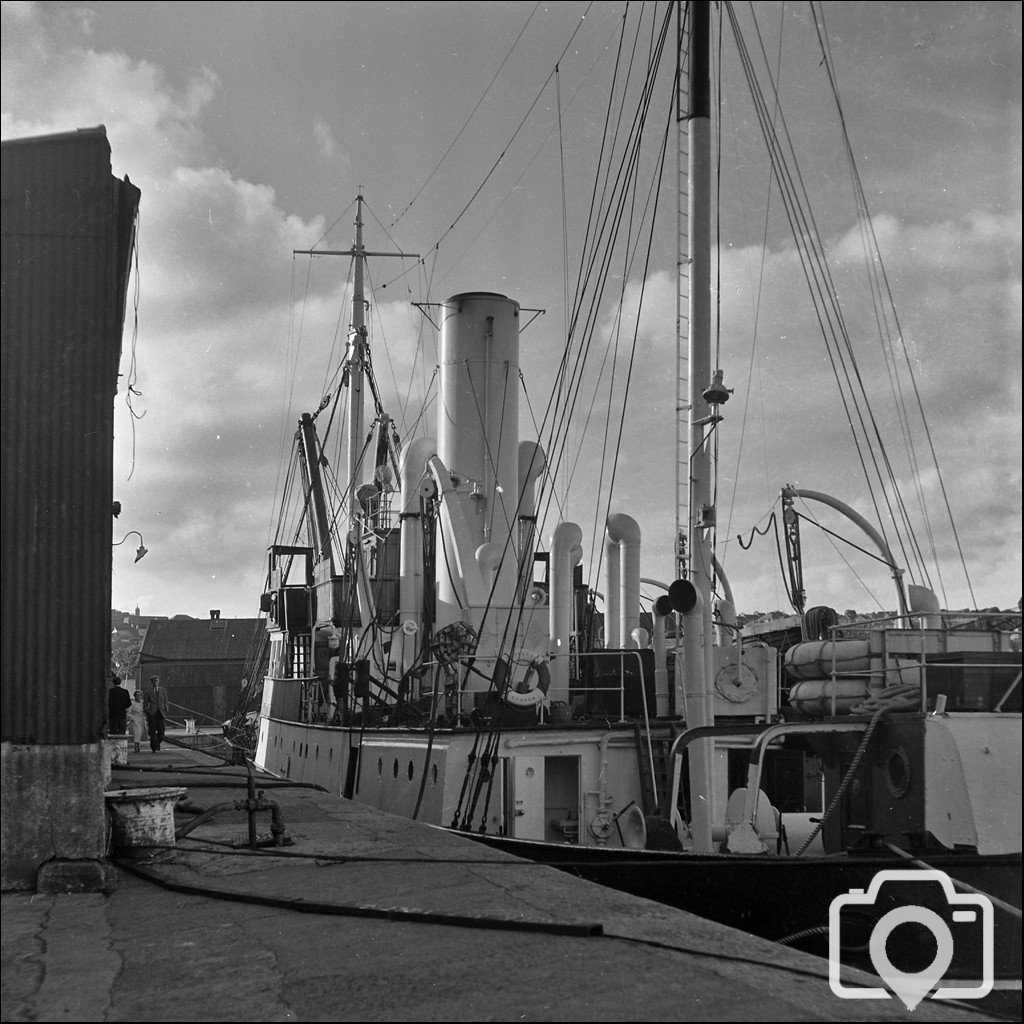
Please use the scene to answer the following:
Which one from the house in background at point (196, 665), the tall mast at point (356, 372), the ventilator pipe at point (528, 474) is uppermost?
the tall mast at point (356, 372)

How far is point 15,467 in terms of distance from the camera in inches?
292

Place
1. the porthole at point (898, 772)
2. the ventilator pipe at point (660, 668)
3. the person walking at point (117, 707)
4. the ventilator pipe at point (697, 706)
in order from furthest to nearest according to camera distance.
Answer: the person walking at point (117, 707)
the ventilator pipe at point (660, 668)
the ventilator pipe at point (697, 706)
the porthole at point (898, 772)

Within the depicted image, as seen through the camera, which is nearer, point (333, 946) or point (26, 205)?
point (333, 946)

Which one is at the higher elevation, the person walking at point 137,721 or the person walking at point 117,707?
the person walking at point 117,707

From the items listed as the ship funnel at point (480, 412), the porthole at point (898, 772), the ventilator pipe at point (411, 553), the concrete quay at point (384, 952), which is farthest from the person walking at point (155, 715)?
the porthole at point (898, 772)

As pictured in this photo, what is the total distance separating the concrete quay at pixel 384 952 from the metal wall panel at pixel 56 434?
1403 millimetres

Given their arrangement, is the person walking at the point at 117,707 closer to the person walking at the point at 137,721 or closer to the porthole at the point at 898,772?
the person walking at the point at 137,721

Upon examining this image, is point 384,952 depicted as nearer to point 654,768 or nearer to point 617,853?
point 617,853

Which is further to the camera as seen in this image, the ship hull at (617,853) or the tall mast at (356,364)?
the tall mast at (356,364)

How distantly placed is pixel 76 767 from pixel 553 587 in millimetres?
10481

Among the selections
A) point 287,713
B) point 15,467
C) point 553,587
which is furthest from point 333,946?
point 287,713

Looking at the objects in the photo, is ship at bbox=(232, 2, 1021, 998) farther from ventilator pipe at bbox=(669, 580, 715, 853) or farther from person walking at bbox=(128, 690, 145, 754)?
person walking at bbox=(128, 690, 145, 754)

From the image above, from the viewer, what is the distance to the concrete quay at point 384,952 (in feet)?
14.8

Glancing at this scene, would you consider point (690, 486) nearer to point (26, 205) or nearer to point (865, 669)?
point (865, 669)
